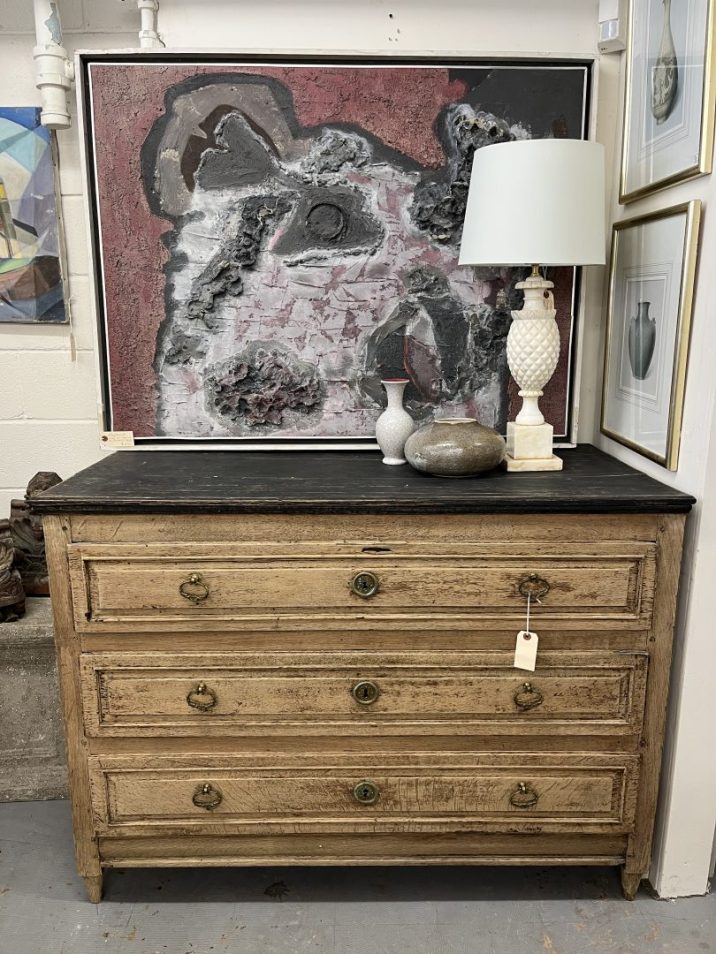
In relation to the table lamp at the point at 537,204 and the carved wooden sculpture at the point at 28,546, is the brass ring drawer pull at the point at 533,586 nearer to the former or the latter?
the table lamp at the point at 537,204

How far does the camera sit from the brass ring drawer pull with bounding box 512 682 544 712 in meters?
1.66

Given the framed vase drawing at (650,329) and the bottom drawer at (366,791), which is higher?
the framed vase drawing at (650,329)

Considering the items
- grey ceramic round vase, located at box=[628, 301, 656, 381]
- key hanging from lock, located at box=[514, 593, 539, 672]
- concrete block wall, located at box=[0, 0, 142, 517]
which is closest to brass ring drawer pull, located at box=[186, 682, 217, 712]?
key hanging from lock, located at box=[514, 593, 539, 672]

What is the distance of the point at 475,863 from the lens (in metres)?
1.74

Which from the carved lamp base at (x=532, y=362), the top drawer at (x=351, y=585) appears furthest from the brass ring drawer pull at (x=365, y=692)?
the carved lamp base at (x=532, y=362)

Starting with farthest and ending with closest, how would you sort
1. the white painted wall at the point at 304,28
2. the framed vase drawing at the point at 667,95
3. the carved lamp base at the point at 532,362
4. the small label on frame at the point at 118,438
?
the small label on frame at the point at 118,438, the white painted wall at the point at 304,28, the carved lamp base at the point at 532,362, the framed vase drawing at the point at 667,95

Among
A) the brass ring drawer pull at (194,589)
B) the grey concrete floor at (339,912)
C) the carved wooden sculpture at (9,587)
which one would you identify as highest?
the brass ring drawer pull at (194,589)

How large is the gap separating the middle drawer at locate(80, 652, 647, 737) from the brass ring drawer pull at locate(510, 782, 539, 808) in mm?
133

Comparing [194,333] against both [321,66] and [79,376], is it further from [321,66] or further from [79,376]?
[321,66]

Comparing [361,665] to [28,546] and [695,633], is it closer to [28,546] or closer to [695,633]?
[695,633]

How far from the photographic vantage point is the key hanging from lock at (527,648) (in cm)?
162

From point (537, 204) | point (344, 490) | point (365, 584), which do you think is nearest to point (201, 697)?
point (365, 584)

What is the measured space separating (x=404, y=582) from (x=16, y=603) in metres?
1.15

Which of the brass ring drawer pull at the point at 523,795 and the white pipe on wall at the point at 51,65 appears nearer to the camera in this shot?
the brass ring drawer pull at the point at 523,795
